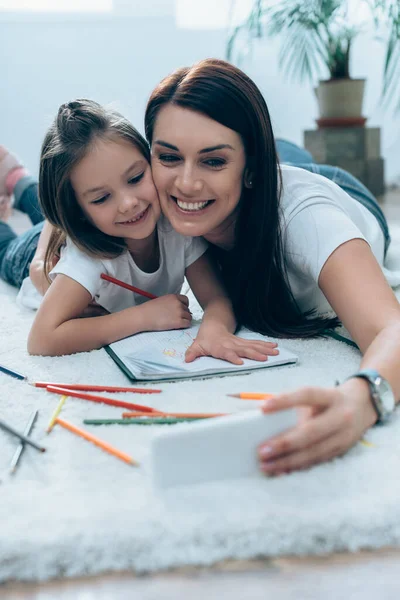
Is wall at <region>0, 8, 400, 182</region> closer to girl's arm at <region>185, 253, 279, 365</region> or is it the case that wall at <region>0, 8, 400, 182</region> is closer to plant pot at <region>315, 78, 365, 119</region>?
plant pot at <region>315, 78, 365, 119</region>

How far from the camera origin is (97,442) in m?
0.81

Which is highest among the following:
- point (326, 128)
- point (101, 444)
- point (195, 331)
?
point (101, 444)

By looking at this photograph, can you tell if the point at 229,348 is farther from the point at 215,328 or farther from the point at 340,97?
the point at 340,97

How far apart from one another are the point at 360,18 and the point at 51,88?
166cm

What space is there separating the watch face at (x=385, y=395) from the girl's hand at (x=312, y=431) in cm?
5

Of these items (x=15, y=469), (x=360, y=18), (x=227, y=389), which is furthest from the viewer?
(x=360, y=18)

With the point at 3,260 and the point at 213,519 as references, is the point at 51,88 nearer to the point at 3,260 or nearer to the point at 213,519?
the point at 3,260

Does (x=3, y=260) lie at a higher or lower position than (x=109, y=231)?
lower

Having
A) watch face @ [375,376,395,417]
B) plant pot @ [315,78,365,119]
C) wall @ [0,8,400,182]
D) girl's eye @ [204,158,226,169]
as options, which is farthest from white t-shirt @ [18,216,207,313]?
wall @ [0,8,400,182]

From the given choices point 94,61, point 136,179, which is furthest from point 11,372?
point 94,61

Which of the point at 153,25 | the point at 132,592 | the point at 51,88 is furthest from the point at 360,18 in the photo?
the point at 132,592

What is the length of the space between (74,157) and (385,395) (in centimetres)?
68

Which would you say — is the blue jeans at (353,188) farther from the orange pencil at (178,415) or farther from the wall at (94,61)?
the wall at (94,61)

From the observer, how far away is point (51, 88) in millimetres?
3672
